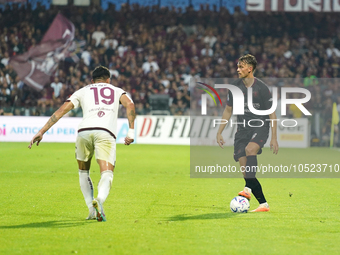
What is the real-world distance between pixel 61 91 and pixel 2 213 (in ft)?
57.7

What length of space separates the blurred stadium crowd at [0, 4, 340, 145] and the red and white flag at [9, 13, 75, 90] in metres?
A: 0.39

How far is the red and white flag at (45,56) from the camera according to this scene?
25.2 meters

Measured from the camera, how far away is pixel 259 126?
7602 millimetres

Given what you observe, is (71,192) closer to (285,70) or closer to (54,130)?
(54,130)

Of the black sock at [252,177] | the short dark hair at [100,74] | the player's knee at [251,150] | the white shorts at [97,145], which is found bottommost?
the black sock at [252,177]

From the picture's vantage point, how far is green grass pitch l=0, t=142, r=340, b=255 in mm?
5176

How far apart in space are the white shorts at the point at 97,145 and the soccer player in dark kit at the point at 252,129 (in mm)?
2136

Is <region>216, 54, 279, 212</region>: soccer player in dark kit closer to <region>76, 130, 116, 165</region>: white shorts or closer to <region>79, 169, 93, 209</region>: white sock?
<region>76, 130, 116, 165</region>: white shorts

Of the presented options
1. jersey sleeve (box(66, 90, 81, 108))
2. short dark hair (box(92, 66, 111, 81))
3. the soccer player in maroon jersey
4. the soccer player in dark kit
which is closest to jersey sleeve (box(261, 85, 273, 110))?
the soccer player in dark kit

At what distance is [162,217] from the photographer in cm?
689

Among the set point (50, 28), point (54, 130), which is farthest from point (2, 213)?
point (50, 28)

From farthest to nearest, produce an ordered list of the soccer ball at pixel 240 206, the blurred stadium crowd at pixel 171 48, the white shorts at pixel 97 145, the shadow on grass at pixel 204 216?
the blurred stadium crowd at pixel 171 48 → the soccer ball at pixel 240 206 → the shadow on grass at pixel 204 216 → the white shorts at pixel 97 145

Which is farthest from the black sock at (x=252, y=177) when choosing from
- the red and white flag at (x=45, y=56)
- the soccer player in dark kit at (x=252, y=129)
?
the red and white flag at (x=45, y=56)

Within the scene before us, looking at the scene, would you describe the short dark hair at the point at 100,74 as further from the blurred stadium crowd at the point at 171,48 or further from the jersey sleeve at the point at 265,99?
the blurred stadium crowd at the point at 171,48
